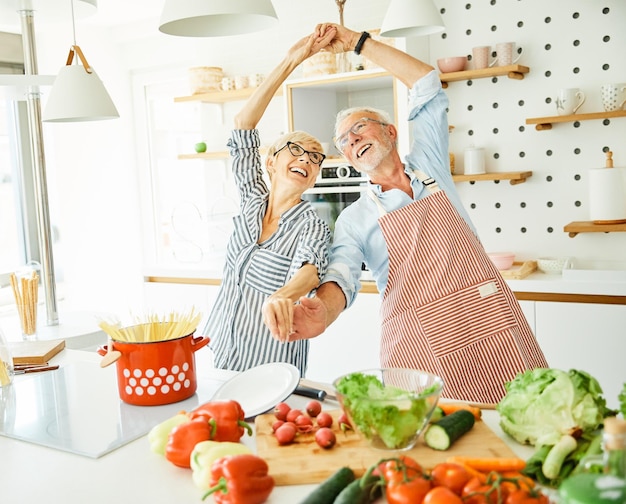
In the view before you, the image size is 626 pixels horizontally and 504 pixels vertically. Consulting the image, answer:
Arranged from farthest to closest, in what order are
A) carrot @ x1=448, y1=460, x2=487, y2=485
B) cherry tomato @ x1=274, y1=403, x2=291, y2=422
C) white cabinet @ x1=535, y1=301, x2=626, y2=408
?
white cabinet @ x1=535, y1=301, x2=626, y2=408
cherry tomato @ x1=274, y1=403, x2=291, y2=422
carrot @ x1=448, y1=460, x2=487, y2=485

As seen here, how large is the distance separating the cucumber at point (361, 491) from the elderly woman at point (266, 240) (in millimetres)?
1019

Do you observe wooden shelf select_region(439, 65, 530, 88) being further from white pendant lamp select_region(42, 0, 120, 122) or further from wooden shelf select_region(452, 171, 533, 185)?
white pendant lamp select_region(42, 0, 120, 122)

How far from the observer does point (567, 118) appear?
12.0 ft

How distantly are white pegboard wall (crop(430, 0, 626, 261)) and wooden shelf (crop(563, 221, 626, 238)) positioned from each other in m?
0.22

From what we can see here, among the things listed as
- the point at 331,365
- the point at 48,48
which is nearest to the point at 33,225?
the point at 48,48

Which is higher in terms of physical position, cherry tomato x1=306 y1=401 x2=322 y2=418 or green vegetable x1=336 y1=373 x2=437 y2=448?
green vegetable x1=336 y1=373 x2=437 y2=448

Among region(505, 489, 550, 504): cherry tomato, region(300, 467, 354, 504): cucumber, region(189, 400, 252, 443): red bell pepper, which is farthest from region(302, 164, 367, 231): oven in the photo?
region(505, 489, 550, 504): cherry tomato

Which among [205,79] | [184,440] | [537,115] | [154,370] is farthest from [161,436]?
[205,79]

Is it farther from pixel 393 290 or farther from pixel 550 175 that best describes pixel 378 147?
pixel 550 175

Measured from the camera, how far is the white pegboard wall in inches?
149

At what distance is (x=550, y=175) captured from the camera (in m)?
3.95

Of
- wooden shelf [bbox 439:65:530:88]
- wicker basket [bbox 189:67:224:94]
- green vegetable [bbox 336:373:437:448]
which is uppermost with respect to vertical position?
wicker basket [bbox 189:67:224:94]

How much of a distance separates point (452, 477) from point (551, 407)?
1.07 ft

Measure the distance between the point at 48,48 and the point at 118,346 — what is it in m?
4.09
